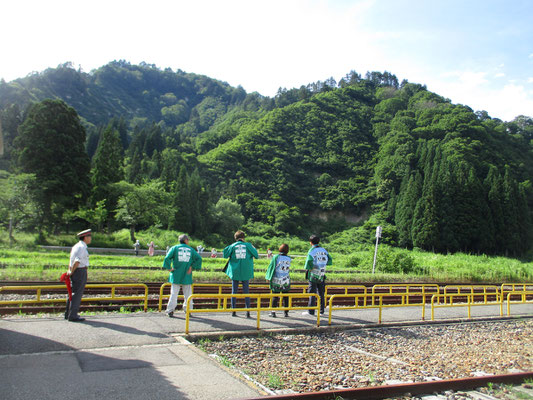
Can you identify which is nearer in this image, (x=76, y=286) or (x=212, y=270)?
(x=76, y=286)

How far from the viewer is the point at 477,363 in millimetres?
8703

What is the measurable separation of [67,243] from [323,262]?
31.2 metres

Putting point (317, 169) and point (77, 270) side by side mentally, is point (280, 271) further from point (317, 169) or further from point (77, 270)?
point (317, 169)

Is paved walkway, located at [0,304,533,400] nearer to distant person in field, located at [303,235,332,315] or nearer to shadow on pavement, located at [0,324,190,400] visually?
shadow on pavement, located at [0,324,190,400]

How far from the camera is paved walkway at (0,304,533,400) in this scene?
5121 mm

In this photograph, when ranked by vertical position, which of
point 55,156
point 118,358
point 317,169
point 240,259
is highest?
point 317,169

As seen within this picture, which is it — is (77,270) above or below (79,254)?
below

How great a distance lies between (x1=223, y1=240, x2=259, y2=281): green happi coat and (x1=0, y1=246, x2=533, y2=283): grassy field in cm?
941

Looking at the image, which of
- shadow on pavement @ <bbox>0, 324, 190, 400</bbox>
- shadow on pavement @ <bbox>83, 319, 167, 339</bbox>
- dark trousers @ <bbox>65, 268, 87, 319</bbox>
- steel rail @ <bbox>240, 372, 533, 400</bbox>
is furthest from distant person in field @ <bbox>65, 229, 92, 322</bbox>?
steel rail @ <bbox>240, 372, 533, 400</bbox>

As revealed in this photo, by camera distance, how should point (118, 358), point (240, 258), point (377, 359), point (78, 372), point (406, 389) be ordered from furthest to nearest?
point (240, 258)
point (377, 359)
point (118, 358)
point (406, 389)
point (78, 372)

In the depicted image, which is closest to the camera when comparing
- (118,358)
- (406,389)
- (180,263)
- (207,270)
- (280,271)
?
(406,389)

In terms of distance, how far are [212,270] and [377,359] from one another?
16792 millimetres

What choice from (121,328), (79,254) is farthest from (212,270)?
(79,254)

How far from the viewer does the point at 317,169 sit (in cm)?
10912
